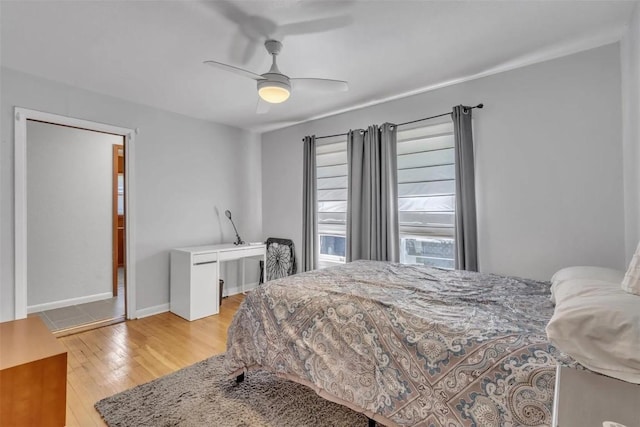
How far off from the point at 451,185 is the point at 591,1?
156 cm

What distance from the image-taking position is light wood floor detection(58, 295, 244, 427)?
1.97 metres

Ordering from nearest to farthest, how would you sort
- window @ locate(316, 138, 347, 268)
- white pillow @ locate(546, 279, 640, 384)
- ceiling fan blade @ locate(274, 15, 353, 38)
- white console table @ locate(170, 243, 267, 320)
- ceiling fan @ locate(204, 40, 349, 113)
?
1. white pillow @ locate(546, 279, 640, 384)
2. ceiling fan blade @ locate(274, 15, 353, 38)
3. ceiling fan @ locate(204, 40, 349, 113)
4. white console table @ locate(170, 243, 267, 320)
5. window @ locate(316, 138, 347, 268)

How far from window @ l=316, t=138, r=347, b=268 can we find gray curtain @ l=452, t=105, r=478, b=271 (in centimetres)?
138

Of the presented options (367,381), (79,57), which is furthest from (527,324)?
(79,57)

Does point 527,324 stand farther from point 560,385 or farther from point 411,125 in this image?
point 411,125

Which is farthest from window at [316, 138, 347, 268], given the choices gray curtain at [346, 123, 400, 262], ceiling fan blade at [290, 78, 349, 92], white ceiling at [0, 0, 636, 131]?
ceiling fan blade at [290, 78, 349, 92]

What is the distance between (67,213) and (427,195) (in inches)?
176

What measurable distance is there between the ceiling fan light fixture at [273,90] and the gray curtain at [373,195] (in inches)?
57.5

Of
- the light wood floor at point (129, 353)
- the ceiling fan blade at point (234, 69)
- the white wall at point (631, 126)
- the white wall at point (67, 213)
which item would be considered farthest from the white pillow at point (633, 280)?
the white wall at point (67, 213)

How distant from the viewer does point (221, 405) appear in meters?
1.84

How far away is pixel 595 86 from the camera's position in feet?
7.44

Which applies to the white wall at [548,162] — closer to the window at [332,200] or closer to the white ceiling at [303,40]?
the white ceiling at [303,40]

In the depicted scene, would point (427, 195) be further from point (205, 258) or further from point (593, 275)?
point (205, 258)

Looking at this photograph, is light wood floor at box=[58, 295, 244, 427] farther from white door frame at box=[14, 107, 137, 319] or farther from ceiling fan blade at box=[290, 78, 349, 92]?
ceiling fan blade at box=[290, 78, 349, 92]
